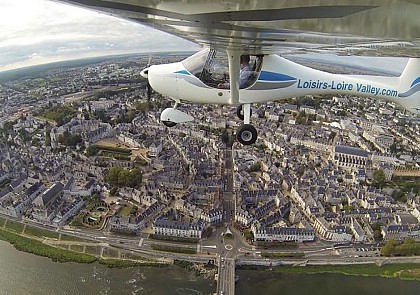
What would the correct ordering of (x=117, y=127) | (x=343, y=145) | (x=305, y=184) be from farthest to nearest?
(x=117, y=127) → (x=343, y=145) → (x=305, y=184)

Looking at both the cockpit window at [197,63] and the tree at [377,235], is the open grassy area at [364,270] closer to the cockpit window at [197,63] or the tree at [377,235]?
the tree at [377,235]

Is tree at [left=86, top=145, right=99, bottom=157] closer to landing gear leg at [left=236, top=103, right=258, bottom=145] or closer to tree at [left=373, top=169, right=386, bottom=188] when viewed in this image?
tree at [left=373, top=169, right=386, bottom=188]

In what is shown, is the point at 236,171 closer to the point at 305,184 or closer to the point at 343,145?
the point at 305,184

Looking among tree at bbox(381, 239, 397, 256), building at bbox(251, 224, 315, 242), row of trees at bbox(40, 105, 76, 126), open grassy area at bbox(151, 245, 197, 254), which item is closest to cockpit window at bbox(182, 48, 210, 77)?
open grassy area at bbox(151, 245, 197, 254)

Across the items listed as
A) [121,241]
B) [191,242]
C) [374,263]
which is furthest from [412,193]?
[121,241]

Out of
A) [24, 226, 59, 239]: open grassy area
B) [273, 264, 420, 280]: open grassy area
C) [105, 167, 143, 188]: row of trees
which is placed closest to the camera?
[273, 264, 420, 280]: open grassy area

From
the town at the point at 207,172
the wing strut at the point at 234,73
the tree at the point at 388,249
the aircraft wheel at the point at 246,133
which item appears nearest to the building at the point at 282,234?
the town at the point at 207,172
